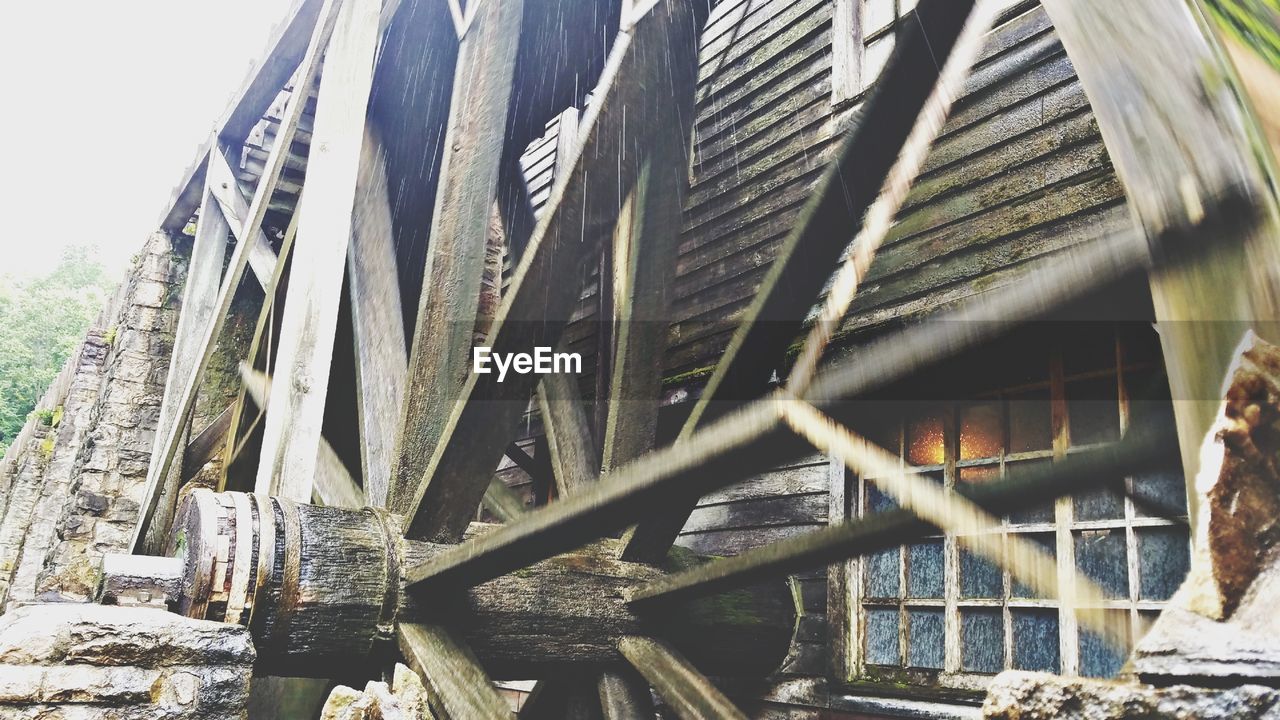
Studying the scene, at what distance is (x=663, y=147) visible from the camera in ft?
8.98

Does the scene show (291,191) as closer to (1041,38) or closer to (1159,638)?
(1041,38)

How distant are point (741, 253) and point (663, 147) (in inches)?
72.9

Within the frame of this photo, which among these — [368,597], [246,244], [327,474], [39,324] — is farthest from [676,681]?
[39,324]

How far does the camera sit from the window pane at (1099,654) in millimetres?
2730

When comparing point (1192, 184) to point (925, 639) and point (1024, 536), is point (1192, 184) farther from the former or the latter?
point (925, 639)

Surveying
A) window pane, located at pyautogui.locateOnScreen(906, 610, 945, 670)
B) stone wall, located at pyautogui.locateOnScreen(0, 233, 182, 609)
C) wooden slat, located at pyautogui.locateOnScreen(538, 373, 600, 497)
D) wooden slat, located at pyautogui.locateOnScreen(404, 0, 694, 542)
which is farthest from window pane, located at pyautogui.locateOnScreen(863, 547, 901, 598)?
stone wall, located at pyautogui.locateOnScreen(0, 233, 182, 609)

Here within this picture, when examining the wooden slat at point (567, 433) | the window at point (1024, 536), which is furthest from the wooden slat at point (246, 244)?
the window at point (1024, 536)

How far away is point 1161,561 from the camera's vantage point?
8.93 feet

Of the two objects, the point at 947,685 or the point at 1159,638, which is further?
the point at 947,685

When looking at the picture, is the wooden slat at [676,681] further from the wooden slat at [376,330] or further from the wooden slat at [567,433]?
the wooden slat at [376,330]

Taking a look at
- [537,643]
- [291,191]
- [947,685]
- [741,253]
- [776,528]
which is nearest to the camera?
[537,643]

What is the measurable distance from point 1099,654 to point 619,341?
1.85 m

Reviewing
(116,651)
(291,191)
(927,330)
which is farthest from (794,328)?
(291,191)

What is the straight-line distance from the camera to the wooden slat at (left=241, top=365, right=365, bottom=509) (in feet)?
11.6
